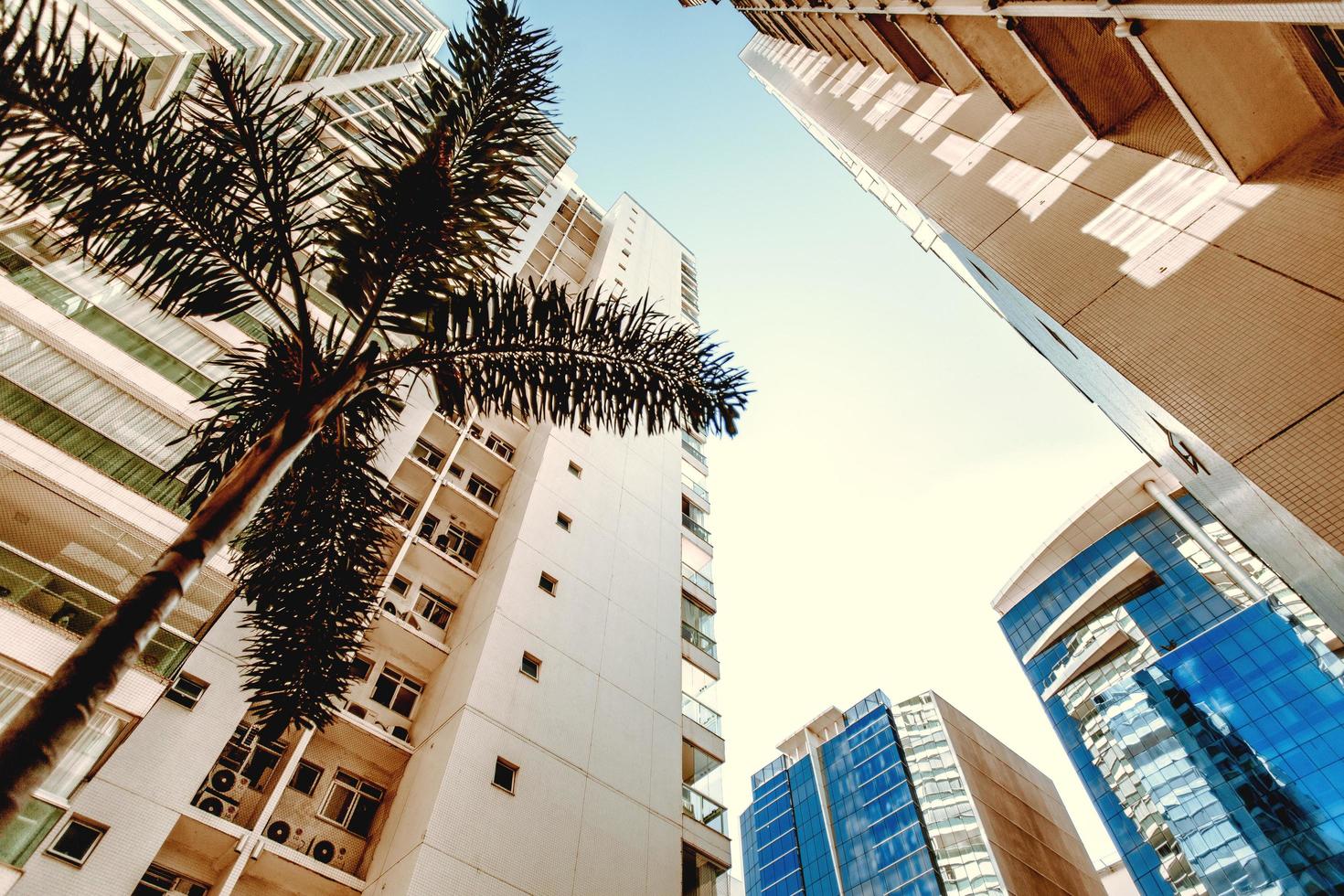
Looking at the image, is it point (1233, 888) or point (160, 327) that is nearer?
point (160, 327)

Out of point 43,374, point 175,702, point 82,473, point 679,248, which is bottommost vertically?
point 175,702

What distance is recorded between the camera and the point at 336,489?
5.65 metres

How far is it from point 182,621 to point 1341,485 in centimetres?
1263

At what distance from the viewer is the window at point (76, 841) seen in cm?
752

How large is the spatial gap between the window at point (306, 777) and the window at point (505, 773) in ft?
10.8

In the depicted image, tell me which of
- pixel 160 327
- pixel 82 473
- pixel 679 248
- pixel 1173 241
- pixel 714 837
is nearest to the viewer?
pixel 1173 241

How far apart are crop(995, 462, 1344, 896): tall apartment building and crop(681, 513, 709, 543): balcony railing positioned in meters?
25.6

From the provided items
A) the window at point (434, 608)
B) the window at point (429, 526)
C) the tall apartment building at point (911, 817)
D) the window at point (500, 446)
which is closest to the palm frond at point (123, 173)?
the window at point (434, 608)

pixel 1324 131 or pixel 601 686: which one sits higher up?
pixel 601 686

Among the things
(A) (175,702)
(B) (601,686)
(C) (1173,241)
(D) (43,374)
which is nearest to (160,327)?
(D) (43,374)

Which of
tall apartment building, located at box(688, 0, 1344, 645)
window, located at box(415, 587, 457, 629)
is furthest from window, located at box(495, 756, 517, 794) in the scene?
tall apartment building, located at box(688, 0, 1344, 645)

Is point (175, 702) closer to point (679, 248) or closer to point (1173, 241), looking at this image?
point (1173, 241)

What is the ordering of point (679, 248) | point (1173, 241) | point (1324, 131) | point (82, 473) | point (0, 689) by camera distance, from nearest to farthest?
point (1324, 131)
point (1173, 241)
point (0, 689)
point (82, 473)
point (679, 248)

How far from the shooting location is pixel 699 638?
1825 centimetres
